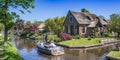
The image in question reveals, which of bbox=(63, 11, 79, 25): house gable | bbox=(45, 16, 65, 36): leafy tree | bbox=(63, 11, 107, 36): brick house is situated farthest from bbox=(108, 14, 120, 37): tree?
bbox=(45, 16, 65, 36): leafy tree

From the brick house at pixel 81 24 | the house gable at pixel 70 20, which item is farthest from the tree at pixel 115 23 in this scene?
the house gable at pixel 70 20

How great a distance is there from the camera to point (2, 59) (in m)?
23.1

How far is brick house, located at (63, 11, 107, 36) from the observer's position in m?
62.2

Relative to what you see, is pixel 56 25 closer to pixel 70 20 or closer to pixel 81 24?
pixel 70 20

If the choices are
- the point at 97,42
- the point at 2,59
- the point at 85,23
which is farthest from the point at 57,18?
the point at 2,59

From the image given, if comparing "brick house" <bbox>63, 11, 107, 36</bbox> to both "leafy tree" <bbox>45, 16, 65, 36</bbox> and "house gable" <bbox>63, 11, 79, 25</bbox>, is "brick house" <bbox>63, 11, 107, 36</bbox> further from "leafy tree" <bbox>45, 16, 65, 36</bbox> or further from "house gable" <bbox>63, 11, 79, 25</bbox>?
"leafy tree" <bbox>45, 16, 65, 36</bbox>

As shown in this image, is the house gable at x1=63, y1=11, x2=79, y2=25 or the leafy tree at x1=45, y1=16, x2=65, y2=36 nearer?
the house gable at x1=63, y1=11, x2=79, y2=25

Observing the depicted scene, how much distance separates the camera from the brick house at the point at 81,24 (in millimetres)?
62250

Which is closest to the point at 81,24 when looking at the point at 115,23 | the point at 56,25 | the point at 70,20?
the point at 70,20

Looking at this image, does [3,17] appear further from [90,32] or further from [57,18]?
[57,18]

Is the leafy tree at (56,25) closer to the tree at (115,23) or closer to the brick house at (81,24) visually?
the brick house at (81,24)

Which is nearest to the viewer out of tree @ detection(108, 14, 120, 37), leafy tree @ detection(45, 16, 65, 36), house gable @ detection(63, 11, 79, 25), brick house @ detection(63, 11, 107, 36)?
tree @ detection(108, 14, 120, 37)

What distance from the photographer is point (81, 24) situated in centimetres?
6197

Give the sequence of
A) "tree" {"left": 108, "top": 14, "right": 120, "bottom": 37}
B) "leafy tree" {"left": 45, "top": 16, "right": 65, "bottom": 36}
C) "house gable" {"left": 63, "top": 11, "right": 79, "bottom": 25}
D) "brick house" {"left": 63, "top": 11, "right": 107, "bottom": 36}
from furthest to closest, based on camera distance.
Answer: "leafy tree" {"left": 45, "top": 16, "right": 65, "bottom": 36} < "house gable" {"left": 63, "top": 11, "right": 79, "bottom": 25} < "brick house" {"left": 63, "top": 11, "right": 107, "bottom": 36} < "tree" {"left": 108, "top": 14, "right": 120, "bottom": 37}
